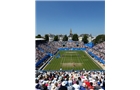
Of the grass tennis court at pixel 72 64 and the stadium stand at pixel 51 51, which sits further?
the stadium stand at pixel 51 51

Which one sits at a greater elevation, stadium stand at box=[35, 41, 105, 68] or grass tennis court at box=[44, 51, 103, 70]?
stadium stand at box=[35, 41, 105, 68]

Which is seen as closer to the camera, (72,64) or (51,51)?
(72,64)

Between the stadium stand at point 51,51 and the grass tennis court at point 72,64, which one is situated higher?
the stadium stand at point 51,51

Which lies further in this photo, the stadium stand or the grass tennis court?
the stadium stand

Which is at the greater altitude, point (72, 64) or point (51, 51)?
point (51, 51)
